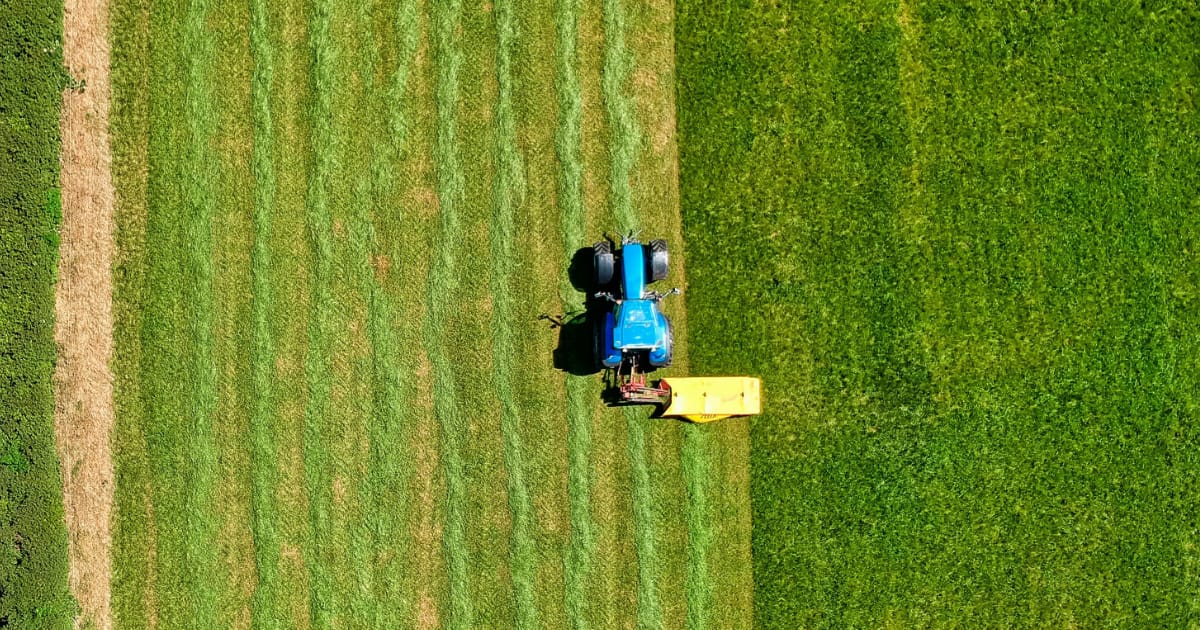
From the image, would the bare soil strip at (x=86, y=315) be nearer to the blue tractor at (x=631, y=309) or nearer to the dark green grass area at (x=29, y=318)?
the dark green grass area at (x=29, y=318)

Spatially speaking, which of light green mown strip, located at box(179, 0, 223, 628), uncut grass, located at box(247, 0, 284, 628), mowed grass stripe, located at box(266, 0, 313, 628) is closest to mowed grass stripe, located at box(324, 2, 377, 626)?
mowed grass stripe, located at box(266, 0, 313, 628)

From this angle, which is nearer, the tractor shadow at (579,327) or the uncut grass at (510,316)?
the uncut grass at (510,316)

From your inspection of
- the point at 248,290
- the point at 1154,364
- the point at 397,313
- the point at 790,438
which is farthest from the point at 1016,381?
the point at 248,290

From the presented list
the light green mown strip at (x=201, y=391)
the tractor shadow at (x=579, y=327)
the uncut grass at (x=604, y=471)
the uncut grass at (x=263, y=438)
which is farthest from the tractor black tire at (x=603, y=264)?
the light green mown strip at (x=201, y=391)

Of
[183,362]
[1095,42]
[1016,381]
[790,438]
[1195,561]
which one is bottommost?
[1195,561]

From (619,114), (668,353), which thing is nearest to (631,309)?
(668,353)

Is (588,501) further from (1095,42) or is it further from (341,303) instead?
(1095,42)
